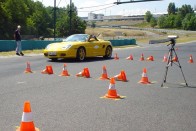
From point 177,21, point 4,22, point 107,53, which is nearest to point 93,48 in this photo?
point 107,53

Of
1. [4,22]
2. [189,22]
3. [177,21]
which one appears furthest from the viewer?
[177,21]

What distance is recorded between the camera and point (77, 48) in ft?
56.1

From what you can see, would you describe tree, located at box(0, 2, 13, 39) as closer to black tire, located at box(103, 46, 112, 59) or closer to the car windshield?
black tire, located at box(103, 46, 112, 59)

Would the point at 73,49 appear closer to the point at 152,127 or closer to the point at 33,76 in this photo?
the point at 33,76

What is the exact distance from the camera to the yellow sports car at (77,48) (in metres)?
16.7

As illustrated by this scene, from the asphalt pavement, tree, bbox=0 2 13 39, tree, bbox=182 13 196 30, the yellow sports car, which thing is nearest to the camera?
the asphalt pavement

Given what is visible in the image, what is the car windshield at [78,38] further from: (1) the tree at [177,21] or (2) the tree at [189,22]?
(1) the tree at [177,21]

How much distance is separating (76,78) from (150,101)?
387cm

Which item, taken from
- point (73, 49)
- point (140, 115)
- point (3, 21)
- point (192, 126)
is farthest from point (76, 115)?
point (3, 21)

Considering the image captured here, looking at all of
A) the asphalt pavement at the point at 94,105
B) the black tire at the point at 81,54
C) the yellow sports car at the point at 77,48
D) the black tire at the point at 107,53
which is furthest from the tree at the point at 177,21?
the asphalt pavement at the point at 94,105

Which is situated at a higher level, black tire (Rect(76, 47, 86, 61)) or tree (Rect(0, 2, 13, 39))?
tree (Rect(0, 2, 13, 39))

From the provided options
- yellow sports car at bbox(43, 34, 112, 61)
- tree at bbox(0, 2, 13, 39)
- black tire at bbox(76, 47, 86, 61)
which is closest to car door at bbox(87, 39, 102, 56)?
yellow sports car at bbox(43, 34, 112, 61)

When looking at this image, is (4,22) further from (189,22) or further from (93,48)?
(189,22)

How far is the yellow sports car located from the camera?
16.7 meters
